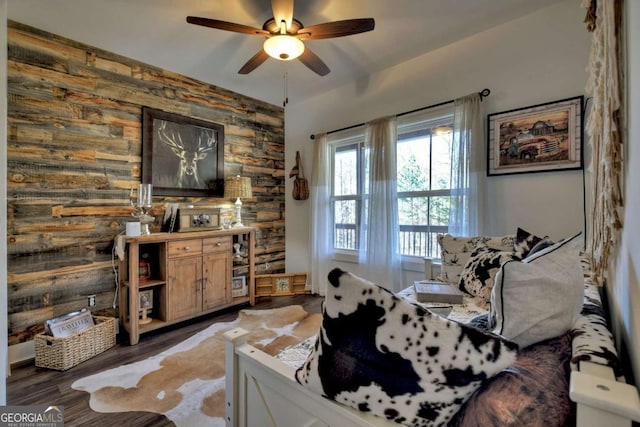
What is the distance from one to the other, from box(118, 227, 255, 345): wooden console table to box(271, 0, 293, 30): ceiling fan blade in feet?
6.93

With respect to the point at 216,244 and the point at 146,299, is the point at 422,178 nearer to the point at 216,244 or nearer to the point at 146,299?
the point at 216,244

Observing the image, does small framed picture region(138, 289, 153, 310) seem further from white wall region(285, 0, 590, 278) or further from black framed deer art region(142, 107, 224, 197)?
white wall region(285, 0, 590, 278)

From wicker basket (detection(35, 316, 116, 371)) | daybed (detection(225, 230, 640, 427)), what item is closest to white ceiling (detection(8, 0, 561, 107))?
daybed (detection(225, 230, 640, 427))

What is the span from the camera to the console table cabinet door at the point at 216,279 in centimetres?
305

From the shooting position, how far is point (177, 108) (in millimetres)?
3229

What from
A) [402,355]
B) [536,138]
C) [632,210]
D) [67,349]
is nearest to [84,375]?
[67,349]

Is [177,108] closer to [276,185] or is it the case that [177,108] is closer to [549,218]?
[276,185]

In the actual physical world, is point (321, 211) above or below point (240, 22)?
below

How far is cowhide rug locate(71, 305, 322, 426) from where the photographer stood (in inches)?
65.8

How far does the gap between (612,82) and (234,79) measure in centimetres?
346

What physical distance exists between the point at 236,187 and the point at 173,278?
1302mm

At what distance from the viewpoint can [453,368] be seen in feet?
2.01

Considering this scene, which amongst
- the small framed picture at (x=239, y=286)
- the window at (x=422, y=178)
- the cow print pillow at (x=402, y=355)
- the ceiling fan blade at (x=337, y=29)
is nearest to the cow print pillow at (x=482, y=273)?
the window at (x=422, y=178)

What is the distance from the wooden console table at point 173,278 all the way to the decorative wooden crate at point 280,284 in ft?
1.90
